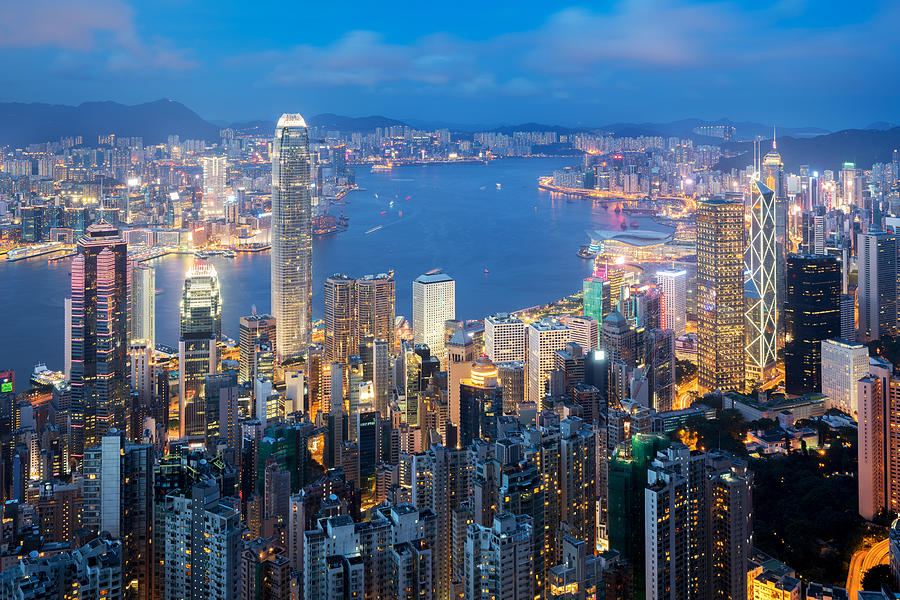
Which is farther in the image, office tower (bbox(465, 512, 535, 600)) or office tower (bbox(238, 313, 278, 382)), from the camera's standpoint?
office tower (bbox(238, 313, 278, 382))

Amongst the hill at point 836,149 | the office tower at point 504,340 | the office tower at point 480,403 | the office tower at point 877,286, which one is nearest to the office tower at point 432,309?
the office tower at point 504,340

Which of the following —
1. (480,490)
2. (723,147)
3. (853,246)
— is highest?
(723,147)

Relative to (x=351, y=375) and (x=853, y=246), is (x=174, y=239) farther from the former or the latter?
(x=853, y=246)

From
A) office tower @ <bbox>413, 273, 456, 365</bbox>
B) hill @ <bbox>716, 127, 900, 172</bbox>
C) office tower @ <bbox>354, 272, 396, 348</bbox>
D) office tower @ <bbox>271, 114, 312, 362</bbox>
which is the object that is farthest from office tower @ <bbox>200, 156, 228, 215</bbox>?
hill @ <bbox>716, 127, 900, 172</bbox>

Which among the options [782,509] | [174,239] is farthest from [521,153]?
[782,509]

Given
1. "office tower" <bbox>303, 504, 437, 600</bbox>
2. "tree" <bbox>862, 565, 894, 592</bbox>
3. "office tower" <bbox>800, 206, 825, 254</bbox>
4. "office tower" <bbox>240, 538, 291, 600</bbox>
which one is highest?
"office tower" <bbox>800, 206, 825, 254</bbox>

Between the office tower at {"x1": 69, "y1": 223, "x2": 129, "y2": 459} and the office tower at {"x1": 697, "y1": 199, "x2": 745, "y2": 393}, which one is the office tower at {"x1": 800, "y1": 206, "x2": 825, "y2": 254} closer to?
the office tower at {"x1": 697, "y1": 199, "x2": 745, "y2": 393}

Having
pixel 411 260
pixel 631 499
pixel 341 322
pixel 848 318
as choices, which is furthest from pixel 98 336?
pixel 848 318
